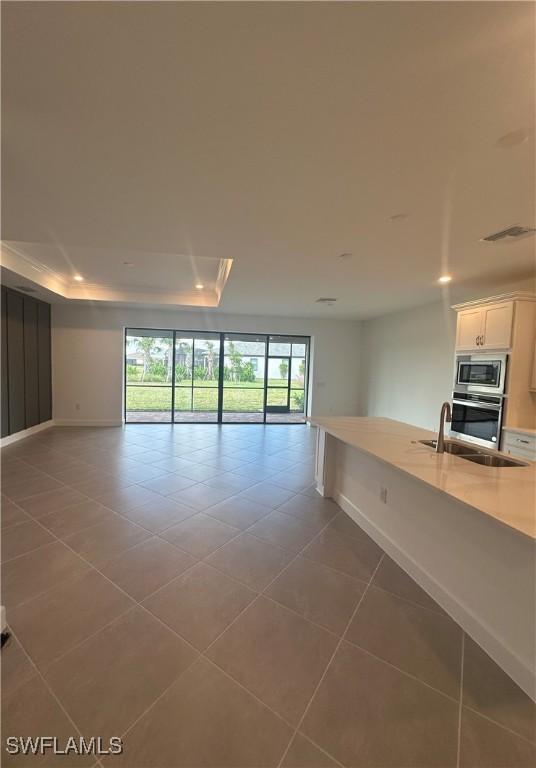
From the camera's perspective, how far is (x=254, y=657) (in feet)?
5.46

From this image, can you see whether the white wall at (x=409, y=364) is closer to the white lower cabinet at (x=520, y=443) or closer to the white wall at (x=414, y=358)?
the white wall at (x=414, y=358)

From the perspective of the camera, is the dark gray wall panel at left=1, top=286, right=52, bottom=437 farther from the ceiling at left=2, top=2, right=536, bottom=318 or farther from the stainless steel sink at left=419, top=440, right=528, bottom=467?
the stainless steel sink at left=419, top=440, right=528, bottom=467

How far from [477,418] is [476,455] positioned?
76.2 inches

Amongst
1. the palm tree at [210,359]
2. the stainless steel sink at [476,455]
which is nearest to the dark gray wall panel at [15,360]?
the palm tree at [210,359]

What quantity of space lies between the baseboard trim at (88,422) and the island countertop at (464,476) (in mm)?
5874

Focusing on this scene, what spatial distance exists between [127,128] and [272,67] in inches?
32.2

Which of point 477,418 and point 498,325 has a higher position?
point 498,325

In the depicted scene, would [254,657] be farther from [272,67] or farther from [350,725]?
[272,67]

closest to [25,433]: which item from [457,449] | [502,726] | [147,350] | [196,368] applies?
[147,350]

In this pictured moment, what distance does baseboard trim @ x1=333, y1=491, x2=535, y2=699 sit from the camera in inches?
61.9

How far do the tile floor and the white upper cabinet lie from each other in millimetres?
2633

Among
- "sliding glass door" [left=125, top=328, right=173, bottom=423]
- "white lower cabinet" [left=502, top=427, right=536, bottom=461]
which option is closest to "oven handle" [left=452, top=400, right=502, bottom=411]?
"white lower cabinet" [left=502, top=427, right=536, bottom=461]

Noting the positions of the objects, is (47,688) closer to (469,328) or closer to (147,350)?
(469,328)

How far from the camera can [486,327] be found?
3881mm
